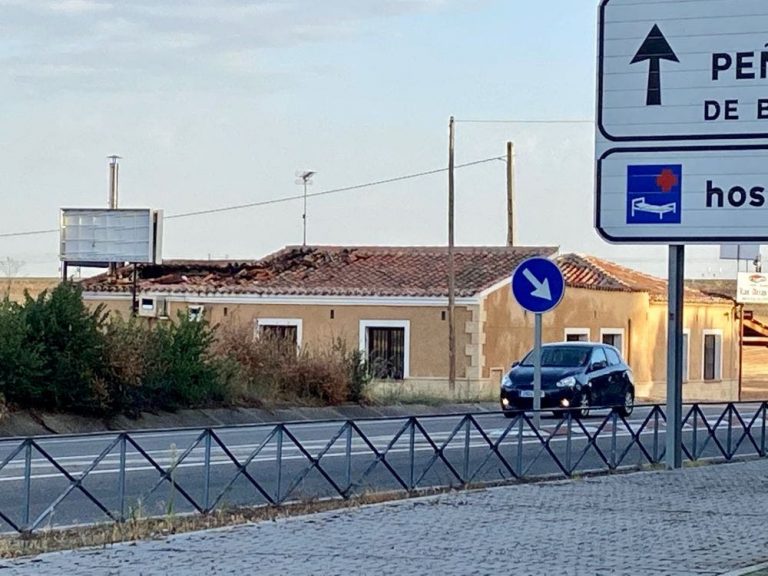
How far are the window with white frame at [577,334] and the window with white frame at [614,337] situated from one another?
1.15 metres

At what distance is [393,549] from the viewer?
1082cm

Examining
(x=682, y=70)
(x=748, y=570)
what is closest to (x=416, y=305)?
(x=682, y=70)

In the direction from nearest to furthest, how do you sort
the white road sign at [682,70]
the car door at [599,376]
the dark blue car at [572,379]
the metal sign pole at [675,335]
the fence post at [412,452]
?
the fence post at [412,452]
the white road sign at [682,70]
the metal sign pole at [675,335]
the dark blue car at [572,379]
the car door at [599,376]

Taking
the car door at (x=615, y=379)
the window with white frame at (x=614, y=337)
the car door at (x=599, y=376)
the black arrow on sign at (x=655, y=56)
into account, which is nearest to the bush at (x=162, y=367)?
the car door at (x=599, y=376)

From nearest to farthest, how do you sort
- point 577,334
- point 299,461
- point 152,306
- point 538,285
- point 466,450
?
1. point 466,450
2. point 299,461
3. point 538,285
4. point 152,306
5. point 577,334

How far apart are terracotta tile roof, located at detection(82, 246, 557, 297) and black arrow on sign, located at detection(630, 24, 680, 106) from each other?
85.7 ft

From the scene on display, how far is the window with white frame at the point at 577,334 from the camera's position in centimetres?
4519

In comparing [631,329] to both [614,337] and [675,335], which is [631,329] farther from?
[675,335]

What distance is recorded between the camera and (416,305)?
4266cm

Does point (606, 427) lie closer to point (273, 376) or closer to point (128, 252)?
point (273, 376)

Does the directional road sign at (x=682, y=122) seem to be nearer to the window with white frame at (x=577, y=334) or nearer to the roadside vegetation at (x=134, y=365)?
the roadside vegetation at (x=134, y=365)

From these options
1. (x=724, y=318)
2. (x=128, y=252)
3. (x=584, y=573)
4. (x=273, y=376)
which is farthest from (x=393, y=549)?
(x=724, y=318)

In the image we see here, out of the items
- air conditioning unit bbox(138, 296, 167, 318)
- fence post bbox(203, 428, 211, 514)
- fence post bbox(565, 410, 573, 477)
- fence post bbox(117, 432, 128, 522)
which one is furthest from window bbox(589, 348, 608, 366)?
air conditioning unit bbox(138, 296, 167, 318)

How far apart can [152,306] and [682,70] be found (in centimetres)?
3003
